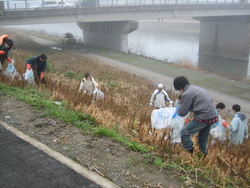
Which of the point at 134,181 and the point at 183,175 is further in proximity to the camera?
the point at 183,175

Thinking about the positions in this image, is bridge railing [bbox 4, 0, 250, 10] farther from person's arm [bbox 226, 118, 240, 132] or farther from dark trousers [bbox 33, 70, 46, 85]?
person's arm [bbox 226, 118, 240, 132]

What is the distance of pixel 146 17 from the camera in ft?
98.2

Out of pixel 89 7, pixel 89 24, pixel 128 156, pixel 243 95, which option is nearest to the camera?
pixel 128 156

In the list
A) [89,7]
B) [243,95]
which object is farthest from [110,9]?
[243,95]

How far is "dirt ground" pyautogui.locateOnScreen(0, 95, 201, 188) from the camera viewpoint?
11.6 ft

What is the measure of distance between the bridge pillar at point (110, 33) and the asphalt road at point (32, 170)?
28.6 meters

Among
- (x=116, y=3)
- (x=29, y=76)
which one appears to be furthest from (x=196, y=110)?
(x=116, y=3)

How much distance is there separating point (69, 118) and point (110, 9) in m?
24.1

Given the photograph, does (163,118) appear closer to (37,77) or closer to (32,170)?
(32,170)

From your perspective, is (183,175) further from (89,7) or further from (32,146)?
(89,7)

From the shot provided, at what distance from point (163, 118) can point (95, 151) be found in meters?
1.78

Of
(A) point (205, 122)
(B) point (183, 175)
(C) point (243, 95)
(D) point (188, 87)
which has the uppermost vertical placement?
(D) point (188, 87)

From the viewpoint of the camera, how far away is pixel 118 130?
17.2 feet

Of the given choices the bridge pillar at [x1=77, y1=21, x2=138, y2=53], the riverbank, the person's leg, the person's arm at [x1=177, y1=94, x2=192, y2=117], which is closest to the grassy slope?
the riverbank
